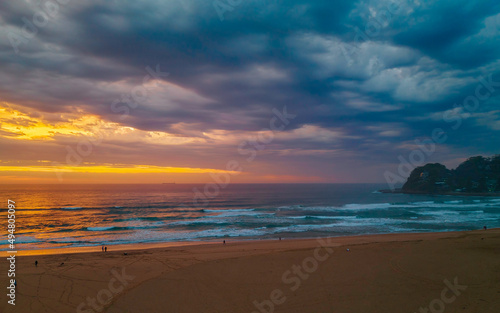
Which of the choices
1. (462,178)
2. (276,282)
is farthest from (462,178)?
(276,282)

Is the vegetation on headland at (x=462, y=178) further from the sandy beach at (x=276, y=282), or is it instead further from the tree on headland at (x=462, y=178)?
the sandy beach at (x=276, y=282)

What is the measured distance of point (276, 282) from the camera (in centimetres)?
1062

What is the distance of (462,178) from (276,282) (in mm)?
113124

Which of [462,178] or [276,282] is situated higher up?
[462,178]

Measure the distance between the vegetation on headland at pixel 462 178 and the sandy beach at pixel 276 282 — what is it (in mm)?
93937

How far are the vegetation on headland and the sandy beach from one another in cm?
9394

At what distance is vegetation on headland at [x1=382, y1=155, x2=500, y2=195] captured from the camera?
85.4m

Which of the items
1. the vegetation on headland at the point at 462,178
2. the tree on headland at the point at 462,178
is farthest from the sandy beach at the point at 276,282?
the tree on headland at the point at 462,178

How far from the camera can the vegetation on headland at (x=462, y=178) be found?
85.4 m

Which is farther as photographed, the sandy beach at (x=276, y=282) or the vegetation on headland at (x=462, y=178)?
the vegetation on headland at (x=462, y=178)

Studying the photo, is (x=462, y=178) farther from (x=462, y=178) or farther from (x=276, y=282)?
(x=276, y=282)

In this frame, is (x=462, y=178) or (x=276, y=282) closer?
(x=276, y=282)

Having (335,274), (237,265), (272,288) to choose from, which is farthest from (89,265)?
(335,274)

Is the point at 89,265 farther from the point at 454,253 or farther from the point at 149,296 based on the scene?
the point at 454,253
